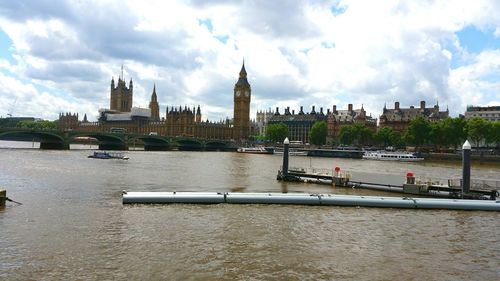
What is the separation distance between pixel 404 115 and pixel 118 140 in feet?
324

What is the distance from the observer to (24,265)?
16094 millimetres

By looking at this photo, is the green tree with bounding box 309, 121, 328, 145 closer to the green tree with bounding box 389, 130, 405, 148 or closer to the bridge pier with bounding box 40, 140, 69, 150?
the green tree with bounding box 389, 130, 405, 148

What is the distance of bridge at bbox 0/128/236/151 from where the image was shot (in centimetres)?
10669

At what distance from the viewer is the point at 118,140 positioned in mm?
126750

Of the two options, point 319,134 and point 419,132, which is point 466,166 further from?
point 319,134

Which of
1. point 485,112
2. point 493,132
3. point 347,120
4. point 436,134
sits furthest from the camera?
point 347,120

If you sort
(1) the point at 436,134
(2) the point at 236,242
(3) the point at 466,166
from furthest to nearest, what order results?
1. (1) the point at 436,134
2. (3) the point at 466,166
3. (2) the point at 236,242

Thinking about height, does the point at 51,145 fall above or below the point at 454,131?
below

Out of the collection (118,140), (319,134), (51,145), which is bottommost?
(51,145)

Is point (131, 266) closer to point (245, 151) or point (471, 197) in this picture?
point (471, 197)

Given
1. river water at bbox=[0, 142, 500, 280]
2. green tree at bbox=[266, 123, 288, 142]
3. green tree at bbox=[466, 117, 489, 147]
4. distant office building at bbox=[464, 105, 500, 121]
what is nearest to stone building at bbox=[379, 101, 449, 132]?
distant office building at bbox=[464, 105, 500, 121]

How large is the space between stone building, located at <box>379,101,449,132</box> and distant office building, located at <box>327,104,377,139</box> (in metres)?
9.06

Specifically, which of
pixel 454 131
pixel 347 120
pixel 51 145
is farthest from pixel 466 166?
pixel 347 120

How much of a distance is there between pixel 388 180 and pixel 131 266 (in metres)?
28.2
